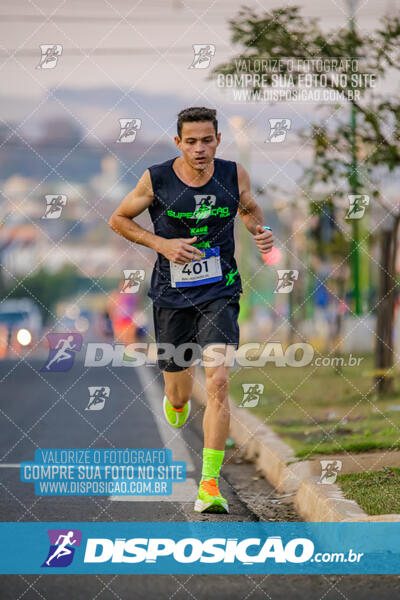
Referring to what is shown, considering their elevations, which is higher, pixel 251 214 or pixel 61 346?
pixel 251 214

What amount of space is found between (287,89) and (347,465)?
3436mm

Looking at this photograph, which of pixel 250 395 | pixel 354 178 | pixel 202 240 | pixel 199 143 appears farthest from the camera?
pixel 354 178

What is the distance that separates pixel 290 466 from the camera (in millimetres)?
6941

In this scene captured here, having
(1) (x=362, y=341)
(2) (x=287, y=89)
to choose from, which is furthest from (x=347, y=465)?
(1) (x=362, y=341)

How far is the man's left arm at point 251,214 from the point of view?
5723 millimetres

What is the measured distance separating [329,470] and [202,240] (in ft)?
5.51

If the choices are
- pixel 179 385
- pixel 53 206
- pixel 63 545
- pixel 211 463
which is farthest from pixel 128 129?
pixel 63 545

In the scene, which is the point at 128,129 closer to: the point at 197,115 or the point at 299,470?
the point at 197,115

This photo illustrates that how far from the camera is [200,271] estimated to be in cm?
584

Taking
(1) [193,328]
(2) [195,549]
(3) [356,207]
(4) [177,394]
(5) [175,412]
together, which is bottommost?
(2) [195,549]

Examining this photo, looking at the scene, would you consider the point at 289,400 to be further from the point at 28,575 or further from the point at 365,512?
the point at 28,575

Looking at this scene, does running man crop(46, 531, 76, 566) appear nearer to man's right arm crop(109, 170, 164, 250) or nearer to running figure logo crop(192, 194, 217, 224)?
man's right arm crop(109, 170, 164, 250)

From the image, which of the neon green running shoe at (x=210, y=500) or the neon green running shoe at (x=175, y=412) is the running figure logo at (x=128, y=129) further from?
the neon green running shoe at (x=210, y=500)

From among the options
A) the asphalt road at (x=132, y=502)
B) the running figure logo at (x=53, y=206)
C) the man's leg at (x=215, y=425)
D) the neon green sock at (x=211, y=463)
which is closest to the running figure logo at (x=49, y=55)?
the running figure logo at (x=53, y=206)
